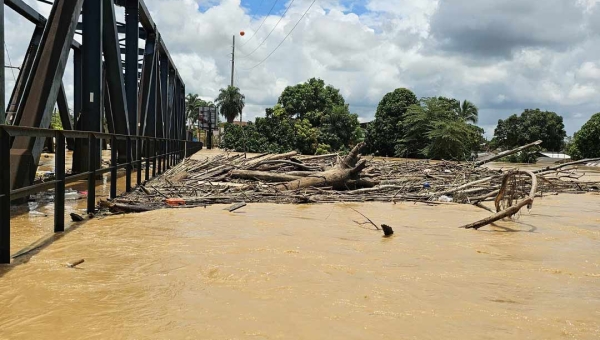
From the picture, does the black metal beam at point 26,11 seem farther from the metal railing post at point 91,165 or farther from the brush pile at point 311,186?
the metal railing post at point 91,165

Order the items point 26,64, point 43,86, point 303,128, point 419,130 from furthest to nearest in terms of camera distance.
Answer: point 303,128 < point 419,130 < point 26,64 < point 43,86

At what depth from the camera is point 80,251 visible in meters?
4.85

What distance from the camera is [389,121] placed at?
50.0 m

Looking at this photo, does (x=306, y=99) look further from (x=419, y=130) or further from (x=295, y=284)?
(x=295, y=284)

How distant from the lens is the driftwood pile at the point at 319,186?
8920mm

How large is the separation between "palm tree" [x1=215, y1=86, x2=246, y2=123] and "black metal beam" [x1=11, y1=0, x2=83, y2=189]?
6110 centimetres

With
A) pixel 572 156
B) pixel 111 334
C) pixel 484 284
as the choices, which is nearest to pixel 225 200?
pixel 484 284

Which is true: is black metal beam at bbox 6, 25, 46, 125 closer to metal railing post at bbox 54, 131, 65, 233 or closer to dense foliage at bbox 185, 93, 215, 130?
metal railing post at bbox 54, 131, 65, 233

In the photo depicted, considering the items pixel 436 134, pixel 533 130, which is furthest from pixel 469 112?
pixel 436 134

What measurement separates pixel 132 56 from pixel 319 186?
29.6 ft

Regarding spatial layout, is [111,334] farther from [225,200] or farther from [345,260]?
[225,200]

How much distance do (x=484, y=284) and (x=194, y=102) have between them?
8170 cm

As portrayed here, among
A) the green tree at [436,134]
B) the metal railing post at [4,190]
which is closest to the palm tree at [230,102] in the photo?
the green tree at [436,134]

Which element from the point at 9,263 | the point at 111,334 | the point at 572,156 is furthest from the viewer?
the point at 572,156
